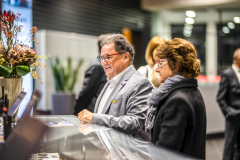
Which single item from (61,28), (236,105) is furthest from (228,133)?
(61,28)

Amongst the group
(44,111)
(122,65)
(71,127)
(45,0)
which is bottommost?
(44,111)

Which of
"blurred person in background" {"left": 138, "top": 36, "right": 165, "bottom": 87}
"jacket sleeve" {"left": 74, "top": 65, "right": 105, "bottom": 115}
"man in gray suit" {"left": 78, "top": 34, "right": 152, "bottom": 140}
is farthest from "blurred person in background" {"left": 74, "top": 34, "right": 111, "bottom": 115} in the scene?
"man in gray suit" {"left": 78, "top": 34, "right": 152, "bottom": 140}

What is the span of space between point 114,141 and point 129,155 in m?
0.19

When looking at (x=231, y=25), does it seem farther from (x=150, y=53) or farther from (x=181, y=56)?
(x=181, y=56)

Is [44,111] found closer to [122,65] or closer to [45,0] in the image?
[45,0]

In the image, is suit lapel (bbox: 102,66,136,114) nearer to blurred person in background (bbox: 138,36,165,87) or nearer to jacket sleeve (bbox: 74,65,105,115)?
blurred person in background (bbox: 138,36,165,87)

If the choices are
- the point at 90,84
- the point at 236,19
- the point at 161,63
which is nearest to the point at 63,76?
the point at 90,84

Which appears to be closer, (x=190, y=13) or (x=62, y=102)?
(x=62, y=102)

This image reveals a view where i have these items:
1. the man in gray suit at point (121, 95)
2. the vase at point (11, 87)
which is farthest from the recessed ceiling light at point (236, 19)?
the vase at point (11, 87)

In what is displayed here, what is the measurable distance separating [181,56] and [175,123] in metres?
0.45

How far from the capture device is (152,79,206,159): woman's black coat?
4.64 ft

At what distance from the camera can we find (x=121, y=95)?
1.77 meters

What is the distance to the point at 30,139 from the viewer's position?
1072 mm

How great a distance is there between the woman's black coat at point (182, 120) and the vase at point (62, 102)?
4.16 m
